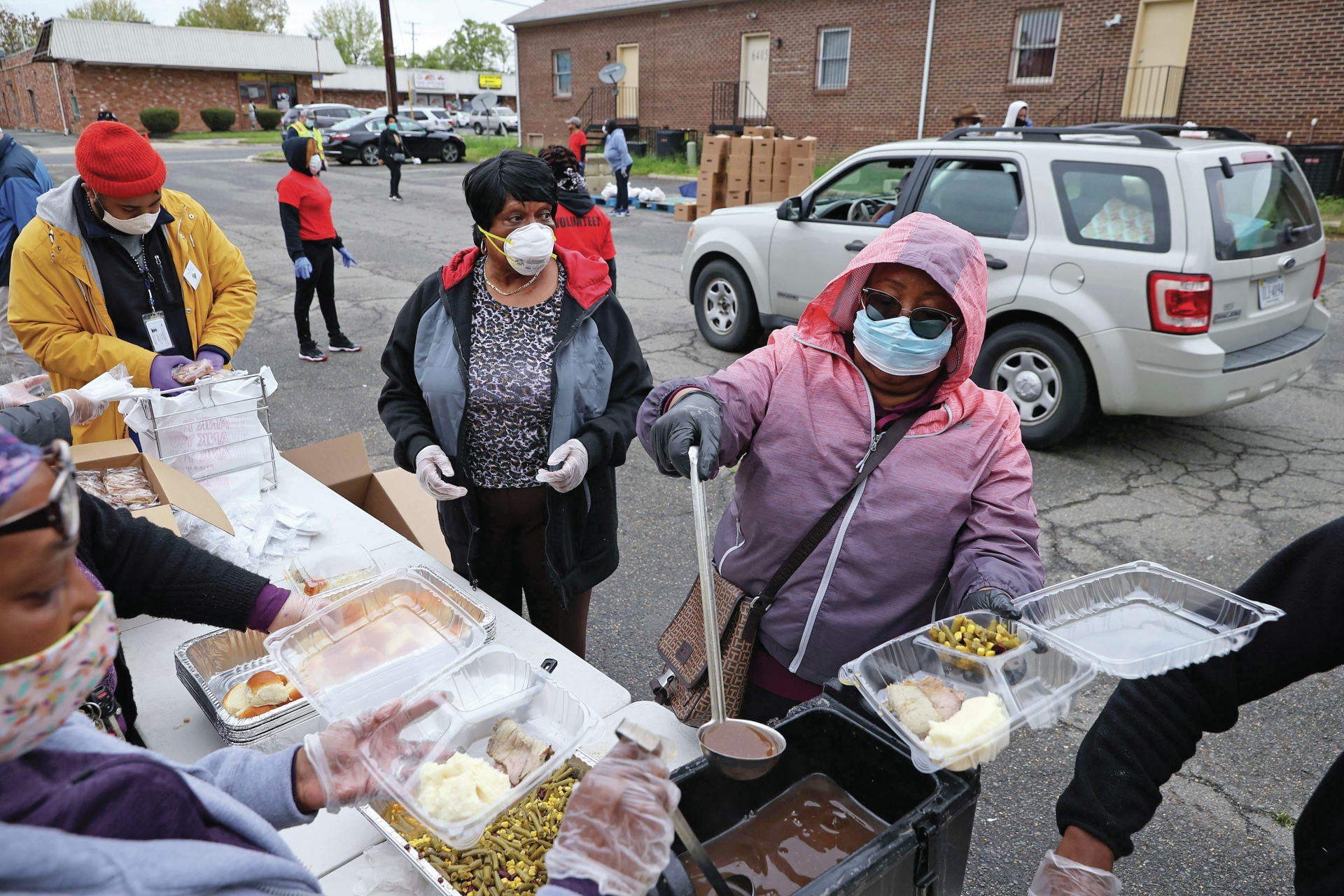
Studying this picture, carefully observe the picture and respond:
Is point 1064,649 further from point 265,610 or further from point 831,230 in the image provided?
point 831,230

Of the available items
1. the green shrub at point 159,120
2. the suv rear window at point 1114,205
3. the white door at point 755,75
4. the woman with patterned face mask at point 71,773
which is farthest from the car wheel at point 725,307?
the green shrub at point 159,120

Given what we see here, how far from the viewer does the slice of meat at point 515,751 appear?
1.63m

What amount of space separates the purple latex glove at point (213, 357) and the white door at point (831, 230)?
4.39 metres

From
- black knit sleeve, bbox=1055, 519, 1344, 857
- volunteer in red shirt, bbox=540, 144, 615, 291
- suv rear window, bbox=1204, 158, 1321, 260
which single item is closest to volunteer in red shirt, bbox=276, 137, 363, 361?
→ volunteer in red shirt, bbox=540, 144, 615, 291

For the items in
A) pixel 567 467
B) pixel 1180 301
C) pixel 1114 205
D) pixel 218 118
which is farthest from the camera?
pixel 218 118

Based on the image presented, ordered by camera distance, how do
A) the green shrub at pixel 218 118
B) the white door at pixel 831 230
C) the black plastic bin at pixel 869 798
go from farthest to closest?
the green shrub at pixel 218 118, the white door at pixel 831 230, the black plastic bin at pixel 869 798

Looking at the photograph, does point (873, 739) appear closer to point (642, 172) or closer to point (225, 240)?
point (225, 240)

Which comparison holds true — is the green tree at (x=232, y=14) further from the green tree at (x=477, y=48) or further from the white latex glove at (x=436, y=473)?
the white latex glove at (x=436, y=473)

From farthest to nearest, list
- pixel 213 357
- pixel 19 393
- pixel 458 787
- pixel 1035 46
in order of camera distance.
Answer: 1. pixel 1035 46
2. pixel 213 357
3. pixel 19 393
4. pixel 458 787

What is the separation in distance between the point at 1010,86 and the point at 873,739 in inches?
845

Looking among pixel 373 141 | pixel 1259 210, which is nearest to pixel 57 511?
pixel 1259 210

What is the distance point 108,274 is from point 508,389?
1.80 meters

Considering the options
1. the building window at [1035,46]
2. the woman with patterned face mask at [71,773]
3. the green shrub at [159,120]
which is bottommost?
the woman with patterned face mask at [71,773]

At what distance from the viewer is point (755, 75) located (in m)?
24.6
